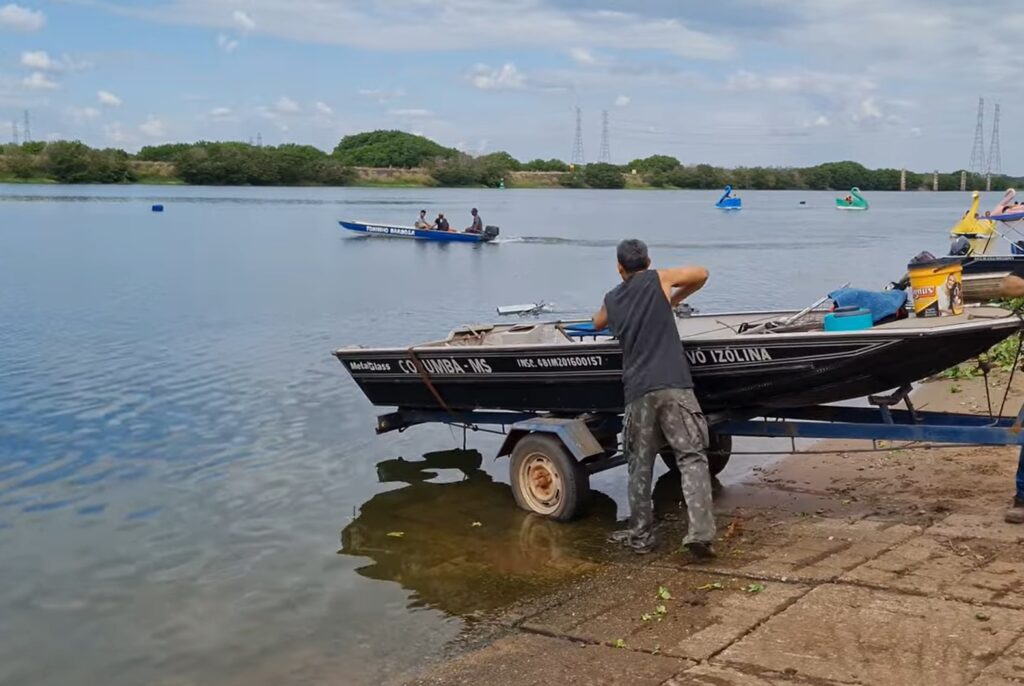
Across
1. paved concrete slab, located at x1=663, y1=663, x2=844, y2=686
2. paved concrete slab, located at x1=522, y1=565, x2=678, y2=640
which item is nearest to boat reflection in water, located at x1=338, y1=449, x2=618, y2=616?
paved concrete slab, located at x1=522, y1=565, x2=678, y2=640

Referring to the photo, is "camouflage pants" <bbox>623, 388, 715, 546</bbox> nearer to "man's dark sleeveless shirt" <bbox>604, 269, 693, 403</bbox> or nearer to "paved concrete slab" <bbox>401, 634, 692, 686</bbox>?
"man's dark sleeveless shirt" <bbox>604, 269, 693, 403</bbox>

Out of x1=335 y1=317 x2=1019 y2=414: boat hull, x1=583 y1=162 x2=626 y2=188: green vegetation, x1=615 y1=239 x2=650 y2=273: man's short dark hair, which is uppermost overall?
x1=583 y1=162 x2=626 y2=188: green vegetation

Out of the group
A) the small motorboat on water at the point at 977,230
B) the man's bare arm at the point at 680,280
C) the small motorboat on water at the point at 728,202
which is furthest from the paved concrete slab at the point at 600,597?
the small motorboat on water at the point at 728,202

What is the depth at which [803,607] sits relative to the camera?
249 inches

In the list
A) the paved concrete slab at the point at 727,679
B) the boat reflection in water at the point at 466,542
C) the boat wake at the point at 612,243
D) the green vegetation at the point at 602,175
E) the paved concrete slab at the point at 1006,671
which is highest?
the green vegetation at the point at 602,175

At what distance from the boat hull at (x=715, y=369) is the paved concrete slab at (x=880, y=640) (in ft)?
6.26

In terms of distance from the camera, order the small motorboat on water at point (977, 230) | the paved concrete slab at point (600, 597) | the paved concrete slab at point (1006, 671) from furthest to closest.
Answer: the small motorboat on water at point (977, 230)
the paved concrete slab at point (600, 597)
the paved concrete slab at point (1006, 671)

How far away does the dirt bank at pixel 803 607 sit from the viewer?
5.54m

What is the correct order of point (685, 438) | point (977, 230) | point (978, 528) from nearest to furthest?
point (685, 438)
point (978, 528)
point (977, 230)

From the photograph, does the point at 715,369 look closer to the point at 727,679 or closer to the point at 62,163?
the point at 727,679

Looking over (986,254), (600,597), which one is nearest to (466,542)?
(600,597)

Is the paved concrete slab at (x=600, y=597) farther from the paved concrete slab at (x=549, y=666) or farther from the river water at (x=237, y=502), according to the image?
the river water at (x=237, y=502)

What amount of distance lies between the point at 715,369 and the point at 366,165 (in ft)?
450

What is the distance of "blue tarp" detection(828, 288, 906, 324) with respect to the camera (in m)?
8.15
